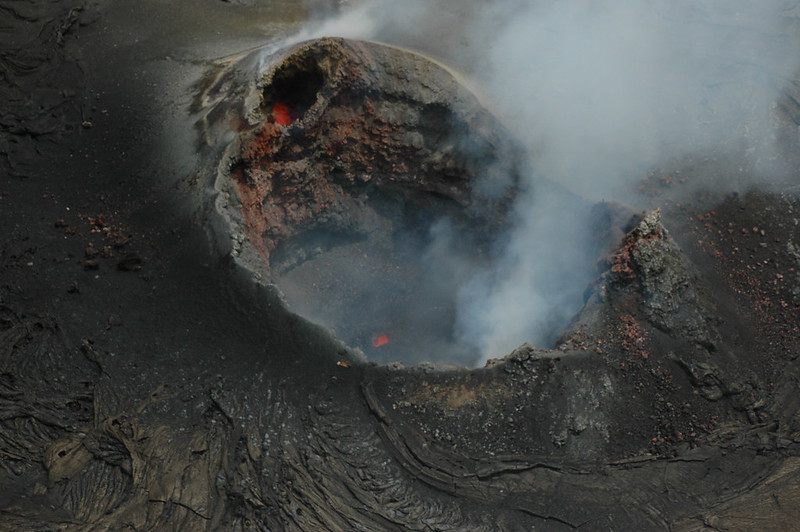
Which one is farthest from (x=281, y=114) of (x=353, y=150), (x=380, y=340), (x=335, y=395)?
(x=335, y=395)

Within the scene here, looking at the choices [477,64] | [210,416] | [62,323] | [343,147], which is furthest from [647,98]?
[62,323]

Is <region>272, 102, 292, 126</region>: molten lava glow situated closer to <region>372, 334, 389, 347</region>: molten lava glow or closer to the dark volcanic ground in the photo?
the dark volcanic ground

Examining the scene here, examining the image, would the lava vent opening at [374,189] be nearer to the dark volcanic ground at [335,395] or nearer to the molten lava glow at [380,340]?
the molten lava glow at [380,340]

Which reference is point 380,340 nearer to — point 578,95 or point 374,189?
point 374,189

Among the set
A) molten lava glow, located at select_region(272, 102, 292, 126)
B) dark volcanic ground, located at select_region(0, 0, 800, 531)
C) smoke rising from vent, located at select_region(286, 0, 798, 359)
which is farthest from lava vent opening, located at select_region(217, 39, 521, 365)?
dark volcanic ground, located at select_region(0, 0, 800, 531)

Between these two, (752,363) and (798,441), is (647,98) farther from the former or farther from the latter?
(798,441)

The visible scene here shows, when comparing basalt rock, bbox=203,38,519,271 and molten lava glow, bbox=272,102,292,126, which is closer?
basalt rock, bbox=203,38,519,271
